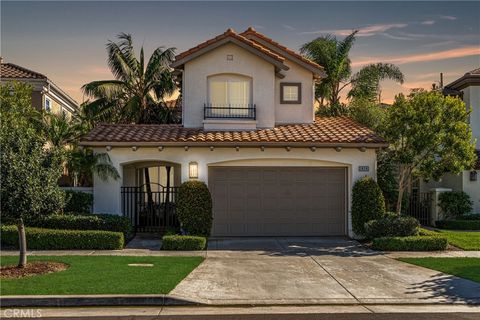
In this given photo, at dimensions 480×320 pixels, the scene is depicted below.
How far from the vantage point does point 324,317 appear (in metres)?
8.59

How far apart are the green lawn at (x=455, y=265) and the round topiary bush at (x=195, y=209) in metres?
6.16

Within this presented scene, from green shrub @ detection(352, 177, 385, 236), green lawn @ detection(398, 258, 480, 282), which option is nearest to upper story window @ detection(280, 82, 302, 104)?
green shrub @ detection(352, 177, 385, 236)

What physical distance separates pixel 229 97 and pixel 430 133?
7.32m

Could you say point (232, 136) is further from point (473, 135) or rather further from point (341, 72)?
point (341, 72)

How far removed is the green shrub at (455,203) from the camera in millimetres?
20703

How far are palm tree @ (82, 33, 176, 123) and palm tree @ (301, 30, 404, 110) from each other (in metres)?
8.46

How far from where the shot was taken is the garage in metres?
17.7

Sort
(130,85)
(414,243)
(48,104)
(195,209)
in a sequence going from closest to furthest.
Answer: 1. (414,243)
2. (195,209)
3. (130,85)
4. (48,104)

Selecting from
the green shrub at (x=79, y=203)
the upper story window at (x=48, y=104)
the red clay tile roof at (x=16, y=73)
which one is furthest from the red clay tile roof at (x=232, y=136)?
the upper story window at (x=48, y=104)

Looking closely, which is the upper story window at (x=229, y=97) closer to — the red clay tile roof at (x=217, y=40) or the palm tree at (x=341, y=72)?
the red clay tile roof at (x=217, y=40)

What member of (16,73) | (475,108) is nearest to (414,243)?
(475,108)

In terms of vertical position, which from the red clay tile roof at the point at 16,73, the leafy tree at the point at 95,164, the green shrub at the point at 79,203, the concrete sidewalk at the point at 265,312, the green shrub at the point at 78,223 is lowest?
the concrete sidewalk at the point at 265,312

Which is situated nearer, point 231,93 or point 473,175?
point 231,93

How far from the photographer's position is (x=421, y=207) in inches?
862
